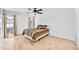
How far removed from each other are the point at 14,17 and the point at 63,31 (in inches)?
38.0

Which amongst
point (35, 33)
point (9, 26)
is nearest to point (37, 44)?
point (35, 33)

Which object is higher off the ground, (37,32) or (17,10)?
(17,10)

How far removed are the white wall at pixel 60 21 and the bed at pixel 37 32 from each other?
0.10 m

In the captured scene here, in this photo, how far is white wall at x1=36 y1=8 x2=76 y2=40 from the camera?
81.7 inches

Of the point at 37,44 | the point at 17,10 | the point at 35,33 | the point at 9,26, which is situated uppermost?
the point at 17,10

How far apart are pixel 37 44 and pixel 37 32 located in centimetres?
23

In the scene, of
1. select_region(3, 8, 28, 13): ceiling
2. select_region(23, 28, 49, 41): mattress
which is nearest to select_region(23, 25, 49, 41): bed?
select_region(23, 28, 49, 41): mattress

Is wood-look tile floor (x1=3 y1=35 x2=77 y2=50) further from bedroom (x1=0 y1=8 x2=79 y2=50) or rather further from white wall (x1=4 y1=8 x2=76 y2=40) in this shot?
white wall (x1=4 y1=8 x2=76 y2=40)

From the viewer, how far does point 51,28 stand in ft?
6.93

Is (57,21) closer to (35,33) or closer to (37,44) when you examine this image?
(35,33)

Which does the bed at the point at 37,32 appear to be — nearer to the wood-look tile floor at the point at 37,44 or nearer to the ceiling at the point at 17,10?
the wood-look tile floor at the point at 37,44

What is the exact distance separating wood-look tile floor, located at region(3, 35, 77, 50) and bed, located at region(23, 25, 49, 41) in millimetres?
68

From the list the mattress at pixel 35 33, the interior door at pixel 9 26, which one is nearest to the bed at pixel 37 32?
the mattress at pixel 35 33
